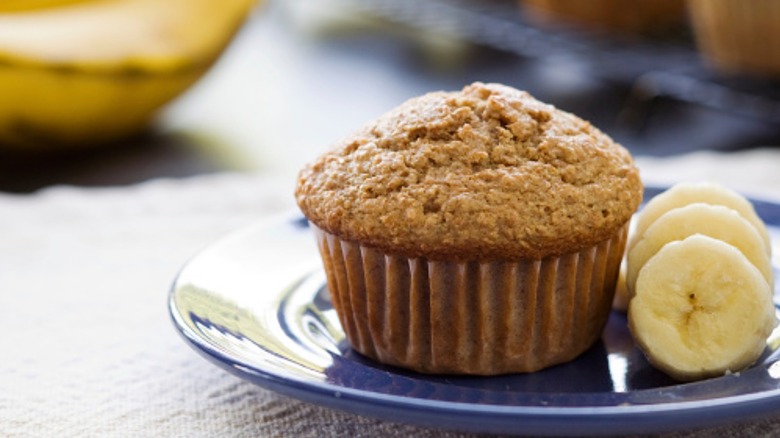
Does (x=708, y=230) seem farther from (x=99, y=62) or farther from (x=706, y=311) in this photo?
(x=99, y=62)

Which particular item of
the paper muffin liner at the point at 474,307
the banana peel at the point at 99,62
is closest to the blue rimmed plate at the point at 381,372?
the paper muffin liner at the point at 474,307

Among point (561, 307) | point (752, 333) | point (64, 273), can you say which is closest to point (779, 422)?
point (752, 333)

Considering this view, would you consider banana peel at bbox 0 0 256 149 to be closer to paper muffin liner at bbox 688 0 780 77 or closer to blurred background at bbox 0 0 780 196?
blurred background at bbox 0 0 780 196

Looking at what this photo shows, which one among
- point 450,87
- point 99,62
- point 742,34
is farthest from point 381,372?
point 450,87

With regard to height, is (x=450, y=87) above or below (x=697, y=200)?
below

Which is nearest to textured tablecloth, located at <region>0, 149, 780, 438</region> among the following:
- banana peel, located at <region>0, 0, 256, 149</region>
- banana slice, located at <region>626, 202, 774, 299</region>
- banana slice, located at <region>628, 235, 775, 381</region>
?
banana slice, located at <region>628, 235, 775, 381</region>

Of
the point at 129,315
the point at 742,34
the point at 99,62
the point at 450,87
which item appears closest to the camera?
the point at 129,315

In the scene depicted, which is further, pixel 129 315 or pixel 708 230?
pixel 129 315

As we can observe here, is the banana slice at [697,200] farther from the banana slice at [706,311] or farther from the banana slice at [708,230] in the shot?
the banana slice at [706,311]
